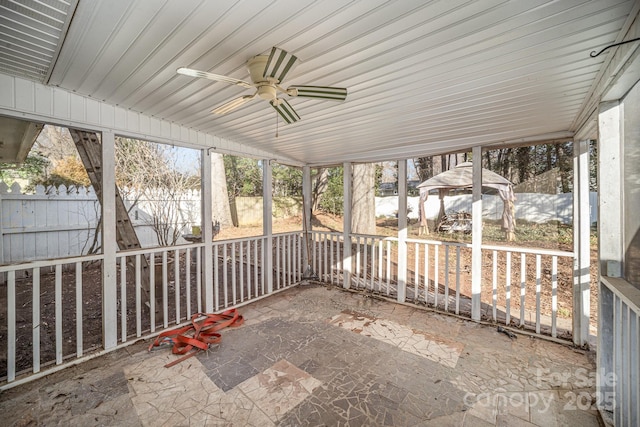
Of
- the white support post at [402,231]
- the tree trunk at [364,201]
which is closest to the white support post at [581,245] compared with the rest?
the white support post at [402,231]

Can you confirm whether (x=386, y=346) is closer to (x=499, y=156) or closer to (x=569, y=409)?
(x=569, y=409)

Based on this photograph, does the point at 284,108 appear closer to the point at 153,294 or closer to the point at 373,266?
the point at 153,294

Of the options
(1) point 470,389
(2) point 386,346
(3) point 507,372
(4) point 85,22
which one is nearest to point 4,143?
(4) point 85,22

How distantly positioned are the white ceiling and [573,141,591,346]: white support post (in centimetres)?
34

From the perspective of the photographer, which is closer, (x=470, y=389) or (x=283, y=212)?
(x=470, y=389)

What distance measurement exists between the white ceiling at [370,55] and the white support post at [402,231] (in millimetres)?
1153

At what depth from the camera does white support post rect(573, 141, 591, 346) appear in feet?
8.73

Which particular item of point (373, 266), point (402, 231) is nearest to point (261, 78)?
point (402, 231)

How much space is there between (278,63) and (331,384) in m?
2.37

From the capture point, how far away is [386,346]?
2699mm

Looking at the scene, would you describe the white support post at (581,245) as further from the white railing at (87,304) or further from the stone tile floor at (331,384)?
the white railing at (87,304)

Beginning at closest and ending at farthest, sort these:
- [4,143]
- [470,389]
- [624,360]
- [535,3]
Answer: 1. [535,3]
2. [624,360]
3. [470,389]
4. [4,143]

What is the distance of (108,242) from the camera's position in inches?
102

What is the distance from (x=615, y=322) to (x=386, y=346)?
1740mm
